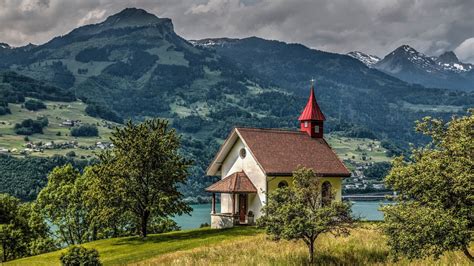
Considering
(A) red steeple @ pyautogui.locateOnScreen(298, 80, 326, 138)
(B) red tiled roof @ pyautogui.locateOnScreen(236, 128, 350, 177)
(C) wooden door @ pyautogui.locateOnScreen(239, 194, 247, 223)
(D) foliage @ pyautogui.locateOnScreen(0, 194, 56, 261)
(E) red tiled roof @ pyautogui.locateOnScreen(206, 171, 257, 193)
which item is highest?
(A) red steeple @ pyautogui.locateOnScreen(298, 80, 326, 138)

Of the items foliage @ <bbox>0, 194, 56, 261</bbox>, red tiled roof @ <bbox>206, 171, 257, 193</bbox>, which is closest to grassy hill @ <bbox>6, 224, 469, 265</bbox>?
red tiled roof @ <bbox>206, 171, 257, 193</bbox>

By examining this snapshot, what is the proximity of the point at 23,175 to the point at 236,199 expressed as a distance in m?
145

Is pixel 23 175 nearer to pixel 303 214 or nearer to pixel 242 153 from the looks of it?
pixel 242 153

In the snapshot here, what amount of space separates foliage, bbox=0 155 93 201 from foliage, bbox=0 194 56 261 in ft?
345

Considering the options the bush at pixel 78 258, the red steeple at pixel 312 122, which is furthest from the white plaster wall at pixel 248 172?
the bush at pixel 78 258

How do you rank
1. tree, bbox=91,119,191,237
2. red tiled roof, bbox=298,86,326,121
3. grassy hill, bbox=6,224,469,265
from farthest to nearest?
1. red tiled roof, bbox=298,86,326,121
2. tree, bbox=91,119,191,237
3. grassy hill, bbox=6,224,469,265

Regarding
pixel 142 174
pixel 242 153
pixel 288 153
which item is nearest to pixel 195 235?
pixel 142 174

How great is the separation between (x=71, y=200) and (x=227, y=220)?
17.9m

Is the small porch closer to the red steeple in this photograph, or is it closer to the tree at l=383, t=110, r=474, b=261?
the red steeple

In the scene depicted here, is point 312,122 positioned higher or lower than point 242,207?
higher

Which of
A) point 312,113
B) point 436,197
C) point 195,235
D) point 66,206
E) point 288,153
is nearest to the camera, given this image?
point 436,197

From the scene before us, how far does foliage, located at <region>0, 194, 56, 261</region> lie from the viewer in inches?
2154

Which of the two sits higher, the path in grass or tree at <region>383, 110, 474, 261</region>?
tree at <region>383, 110, 474, 261</region>

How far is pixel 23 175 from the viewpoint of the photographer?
181000 millimetres
